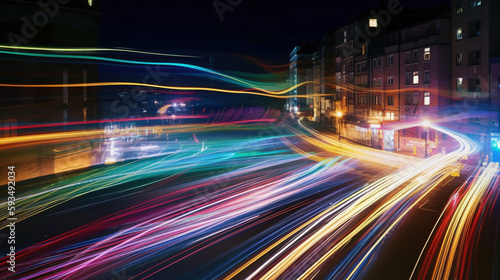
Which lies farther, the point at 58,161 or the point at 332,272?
the point at 58,161

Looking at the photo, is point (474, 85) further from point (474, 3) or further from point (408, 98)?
point (408, 98)

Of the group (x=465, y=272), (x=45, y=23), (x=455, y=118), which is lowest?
(x=465, y=272)

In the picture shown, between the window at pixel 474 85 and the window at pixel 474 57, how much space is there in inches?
57.4

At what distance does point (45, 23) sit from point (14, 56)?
339 cm

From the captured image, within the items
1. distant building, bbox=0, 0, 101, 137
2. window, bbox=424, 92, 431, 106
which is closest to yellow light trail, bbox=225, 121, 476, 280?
window, bbox=424, 92, 431, 106

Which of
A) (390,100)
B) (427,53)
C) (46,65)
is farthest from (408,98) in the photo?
(46,65)

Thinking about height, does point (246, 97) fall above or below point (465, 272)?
above

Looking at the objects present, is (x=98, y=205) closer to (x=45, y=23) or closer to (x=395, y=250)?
(x=395, y=250)

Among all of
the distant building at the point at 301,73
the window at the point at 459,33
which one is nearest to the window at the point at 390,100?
the window at the point at 459,33

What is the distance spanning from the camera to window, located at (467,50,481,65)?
29.5 metres

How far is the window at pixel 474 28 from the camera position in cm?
2918

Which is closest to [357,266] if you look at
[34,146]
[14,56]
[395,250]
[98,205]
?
[395,250]

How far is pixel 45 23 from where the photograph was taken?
21.4 meters

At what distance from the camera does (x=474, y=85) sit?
30031mm
